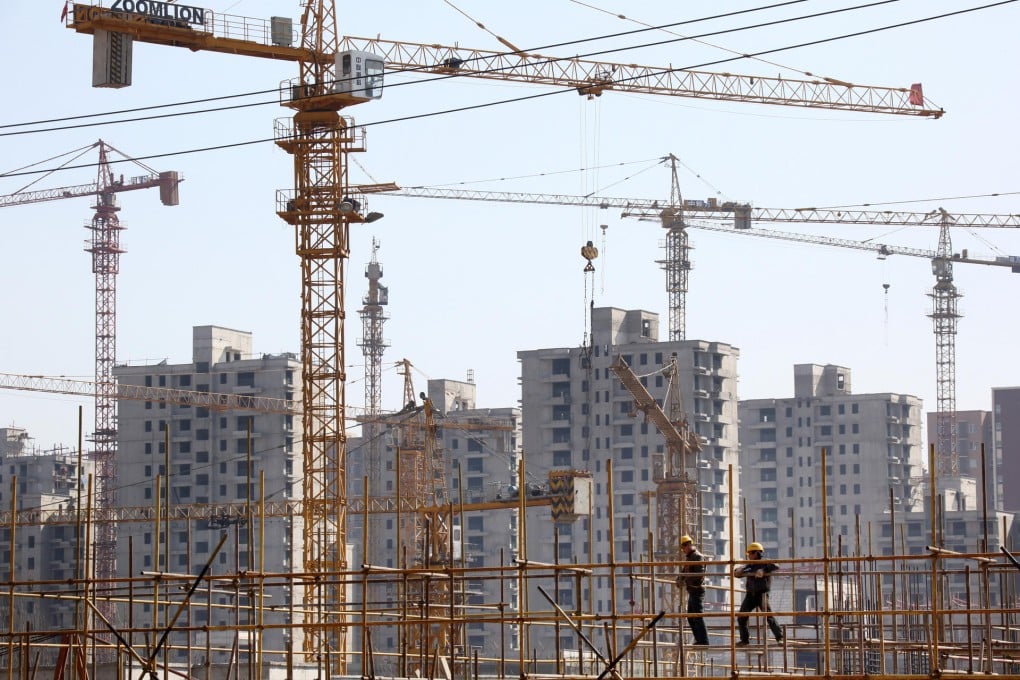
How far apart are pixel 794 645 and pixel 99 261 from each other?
109 metres

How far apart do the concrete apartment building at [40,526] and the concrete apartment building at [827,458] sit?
2188 inches

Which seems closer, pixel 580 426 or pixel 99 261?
pixel 580 426

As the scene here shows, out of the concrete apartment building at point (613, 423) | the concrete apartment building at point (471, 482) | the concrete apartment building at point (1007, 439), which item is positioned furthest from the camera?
the concrete apartment building at point (1007, 439)

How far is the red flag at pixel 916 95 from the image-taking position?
90.2m

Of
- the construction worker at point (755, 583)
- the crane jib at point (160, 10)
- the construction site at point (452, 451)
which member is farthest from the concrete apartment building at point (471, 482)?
the construction worker at point (755, 583)

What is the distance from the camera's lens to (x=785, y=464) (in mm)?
144375

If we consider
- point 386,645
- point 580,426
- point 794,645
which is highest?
point 580,426

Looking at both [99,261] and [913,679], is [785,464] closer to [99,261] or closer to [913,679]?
[99,261]

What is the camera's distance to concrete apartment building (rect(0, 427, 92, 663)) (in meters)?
108

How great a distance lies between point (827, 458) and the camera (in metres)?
140

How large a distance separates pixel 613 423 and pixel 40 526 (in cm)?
4096

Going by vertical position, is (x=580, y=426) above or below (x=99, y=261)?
below

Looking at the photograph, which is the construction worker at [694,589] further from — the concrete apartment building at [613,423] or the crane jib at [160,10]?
the concrete apartment building at [613,423]

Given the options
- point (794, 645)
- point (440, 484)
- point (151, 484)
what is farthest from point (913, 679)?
point (151, 484)
